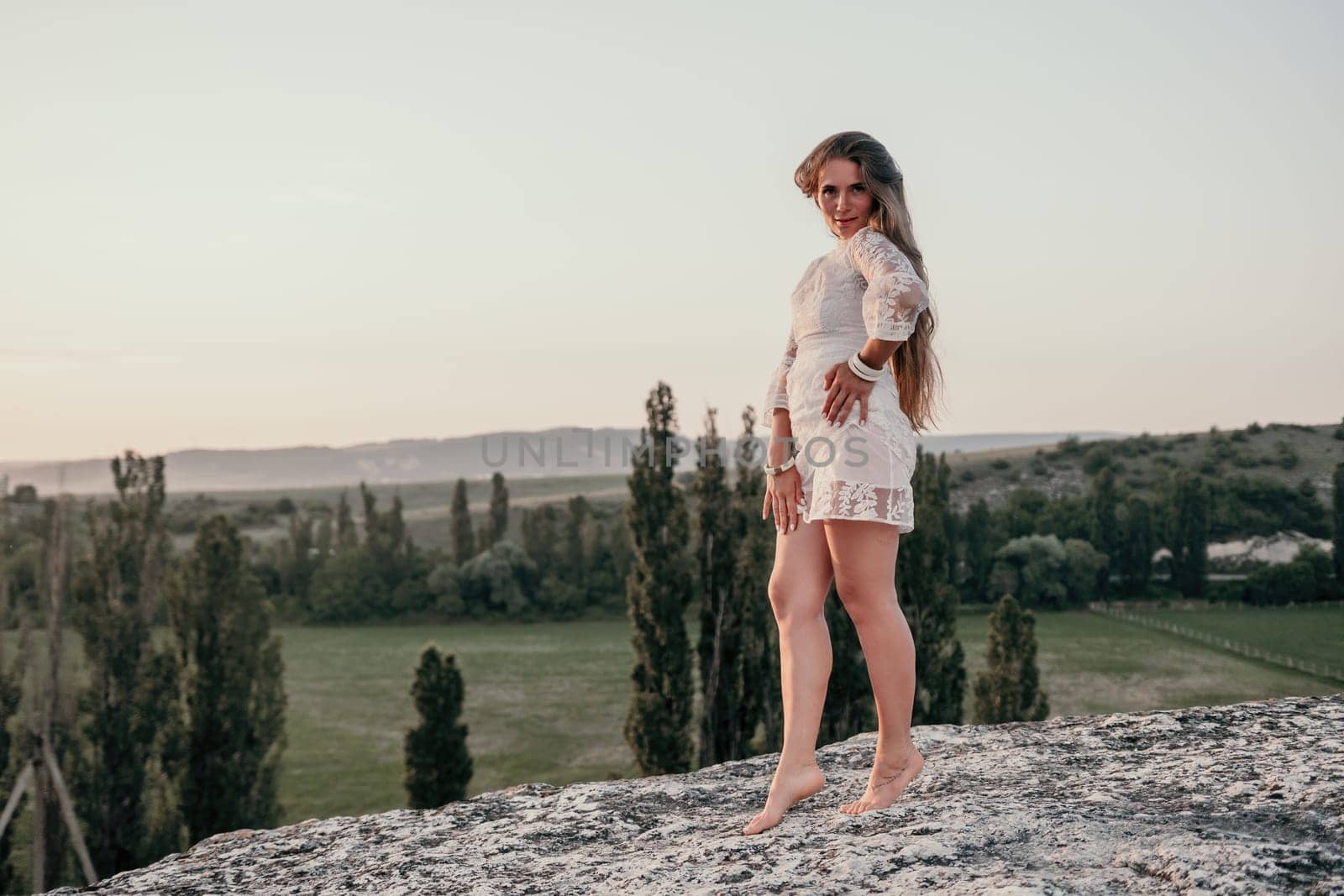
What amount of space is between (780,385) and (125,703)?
20.9 metres

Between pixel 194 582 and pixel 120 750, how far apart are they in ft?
11.2

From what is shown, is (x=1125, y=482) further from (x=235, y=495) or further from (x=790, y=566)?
(x=235, y=495)

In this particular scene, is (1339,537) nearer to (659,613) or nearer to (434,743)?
(659,613)

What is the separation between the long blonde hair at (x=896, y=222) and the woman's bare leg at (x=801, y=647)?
0.55 m

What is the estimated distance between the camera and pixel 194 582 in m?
21.7

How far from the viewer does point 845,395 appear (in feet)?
10.4

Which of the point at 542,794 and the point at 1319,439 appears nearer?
the point at 542,794

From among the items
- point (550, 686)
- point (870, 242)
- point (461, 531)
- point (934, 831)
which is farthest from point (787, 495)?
point (461, 531)

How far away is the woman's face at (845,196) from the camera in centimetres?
338

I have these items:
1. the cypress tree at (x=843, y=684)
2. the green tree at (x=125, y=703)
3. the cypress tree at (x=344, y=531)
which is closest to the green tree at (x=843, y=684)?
the cypress tree at (x=843, y=684)

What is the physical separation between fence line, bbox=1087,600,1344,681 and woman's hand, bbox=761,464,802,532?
2842cm

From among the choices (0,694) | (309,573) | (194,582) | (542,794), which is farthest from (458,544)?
(542,794)

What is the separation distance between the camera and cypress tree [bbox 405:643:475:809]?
71.7ft

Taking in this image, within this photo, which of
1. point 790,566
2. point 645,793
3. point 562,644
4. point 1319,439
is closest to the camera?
point 790,566
